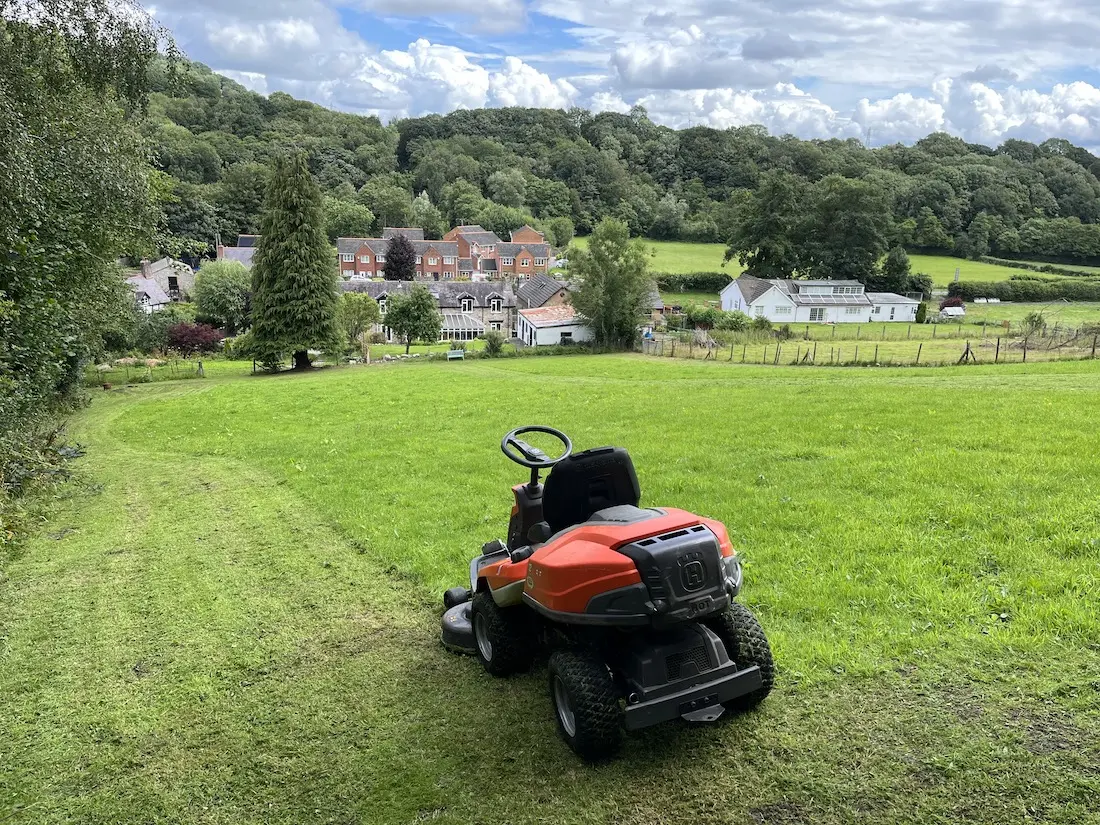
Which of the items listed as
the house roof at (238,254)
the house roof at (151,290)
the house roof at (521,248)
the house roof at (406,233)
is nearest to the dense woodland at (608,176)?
the house roof at (406,233)

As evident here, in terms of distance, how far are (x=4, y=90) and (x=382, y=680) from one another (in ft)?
39.2

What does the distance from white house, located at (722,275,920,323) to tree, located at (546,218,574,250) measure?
46.1 metres

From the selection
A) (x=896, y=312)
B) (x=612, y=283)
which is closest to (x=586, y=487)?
(x=612, y=283)

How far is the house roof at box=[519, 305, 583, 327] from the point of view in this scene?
50.9 metres

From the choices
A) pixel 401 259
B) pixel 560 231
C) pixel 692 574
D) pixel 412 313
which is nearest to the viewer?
pixel 692 574

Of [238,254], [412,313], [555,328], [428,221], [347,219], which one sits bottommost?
[555,328]

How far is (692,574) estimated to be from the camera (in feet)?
12.2

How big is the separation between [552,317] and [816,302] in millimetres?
25789

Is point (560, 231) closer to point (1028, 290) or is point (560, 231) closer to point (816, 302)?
point (816, 302)

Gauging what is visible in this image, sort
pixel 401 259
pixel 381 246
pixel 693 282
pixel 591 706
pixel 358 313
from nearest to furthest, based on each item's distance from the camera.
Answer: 1. pixel 591 706
2. pixel 358 313
3. pixel 693 282
4. pixel 401 259
5. pixel 381 246

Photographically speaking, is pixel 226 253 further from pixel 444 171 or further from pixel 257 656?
pixel 257 656

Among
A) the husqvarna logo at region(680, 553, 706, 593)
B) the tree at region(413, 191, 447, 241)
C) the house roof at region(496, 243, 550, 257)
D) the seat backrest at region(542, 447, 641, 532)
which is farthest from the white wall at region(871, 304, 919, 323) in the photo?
the husqvarna logo at region(680, 553, 706, 593)

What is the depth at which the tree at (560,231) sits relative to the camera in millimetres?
106188

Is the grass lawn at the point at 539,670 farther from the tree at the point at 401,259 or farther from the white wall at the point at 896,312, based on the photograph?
the tree at the point at 401,259
